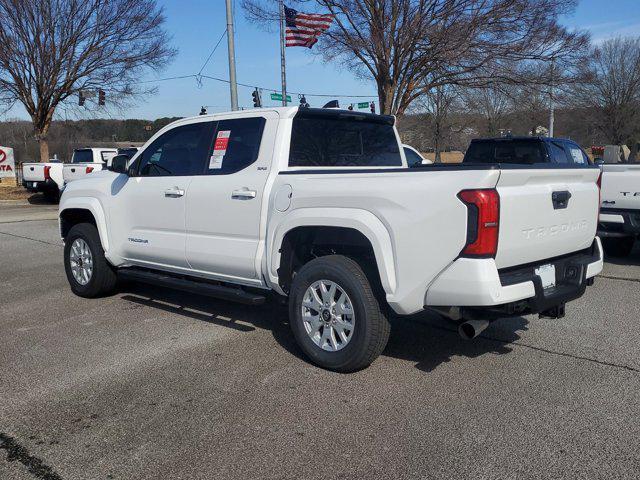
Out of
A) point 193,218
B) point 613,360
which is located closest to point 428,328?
point 613,360

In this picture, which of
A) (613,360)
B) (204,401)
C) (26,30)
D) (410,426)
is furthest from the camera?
(26,30)

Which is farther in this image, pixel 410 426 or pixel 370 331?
pixel 370 331

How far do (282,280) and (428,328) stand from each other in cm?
156

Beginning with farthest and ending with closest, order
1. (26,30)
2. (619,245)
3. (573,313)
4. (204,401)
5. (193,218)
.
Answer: (26,30) → (619,245) → (573,313) → (193,218) → (204,401)

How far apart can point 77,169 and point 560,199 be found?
1648 centimetres

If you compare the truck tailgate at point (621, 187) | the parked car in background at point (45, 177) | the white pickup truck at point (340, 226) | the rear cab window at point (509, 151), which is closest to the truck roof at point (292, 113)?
the white pickup truck at point (340, 226)

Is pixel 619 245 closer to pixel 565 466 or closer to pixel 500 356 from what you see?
pixel 500 356

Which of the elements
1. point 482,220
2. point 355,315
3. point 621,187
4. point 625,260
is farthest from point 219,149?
point 625,260

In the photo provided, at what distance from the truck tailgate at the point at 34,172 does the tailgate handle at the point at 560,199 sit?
1845 cm

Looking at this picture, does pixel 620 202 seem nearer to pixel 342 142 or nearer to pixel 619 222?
pixel 619 222

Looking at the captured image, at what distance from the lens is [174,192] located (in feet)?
17.8

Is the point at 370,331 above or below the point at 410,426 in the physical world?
above

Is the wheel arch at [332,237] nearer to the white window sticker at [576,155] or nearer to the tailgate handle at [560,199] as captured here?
the tailgate handle at [560,199]

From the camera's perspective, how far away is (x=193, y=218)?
530cm
